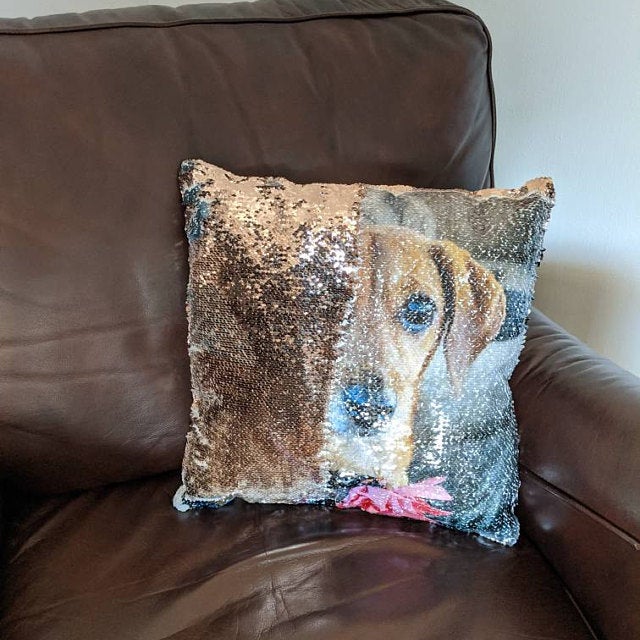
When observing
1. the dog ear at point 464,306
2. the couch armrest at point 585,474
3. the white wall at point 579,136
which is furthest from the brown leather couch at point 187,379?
the white wall at point 579,136

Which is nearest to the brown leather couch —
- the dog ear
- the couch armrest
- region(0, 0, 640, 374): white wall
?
the couch armrest

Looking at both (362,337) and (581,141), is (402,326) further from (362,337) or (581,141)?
(581,141)

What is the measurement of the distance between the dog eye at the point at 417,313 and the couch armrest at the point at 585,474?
0.20 m

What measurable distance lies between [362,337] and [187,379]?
254 mm

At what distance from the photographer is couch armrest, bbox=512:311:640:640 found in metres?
0.70

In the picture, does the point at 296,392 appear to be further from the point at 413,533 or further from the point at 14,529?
the point at 14,529

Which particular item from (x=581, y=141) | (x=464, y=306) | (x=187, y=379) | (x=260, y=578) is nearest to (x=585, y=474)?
(x=464, y=306)

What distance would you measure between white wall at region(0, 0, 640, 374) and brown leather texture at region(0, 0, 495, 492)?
0.27 metres

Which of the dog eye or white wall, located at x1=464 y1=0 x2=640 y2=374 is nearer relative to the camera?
the dog eye

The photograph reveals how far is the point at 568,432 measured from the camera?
0.79 m

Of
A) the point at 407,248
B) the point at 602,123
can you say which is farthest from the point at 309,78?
the point at 602,123

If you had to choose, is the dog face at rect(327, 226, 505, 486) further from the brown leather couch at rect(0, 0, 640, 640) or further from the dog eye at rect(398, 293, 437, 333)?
the brown leather couch at rect(0, 0, 640, 640)

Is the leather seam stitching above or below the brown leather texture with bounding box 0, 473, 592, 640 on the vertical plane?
above

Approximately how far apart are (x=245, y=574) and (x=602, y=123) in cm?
89
